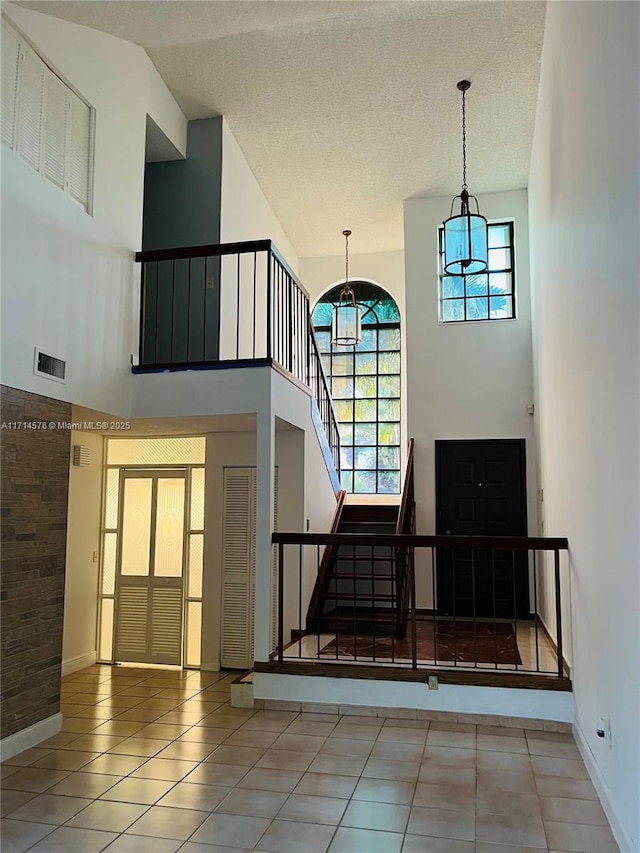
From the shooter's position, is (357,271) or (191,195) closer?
→ (191,195)

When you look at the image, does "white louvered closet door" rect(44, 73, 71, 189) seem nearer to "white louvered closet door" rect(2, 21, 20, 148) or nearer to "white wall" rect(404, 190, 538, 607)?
"white louvered closet door" rect(2, 21, 20, 148)

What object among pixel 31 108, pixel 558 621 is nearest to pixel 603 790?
pixel 558 621

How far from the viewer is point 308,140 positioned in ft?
22.8

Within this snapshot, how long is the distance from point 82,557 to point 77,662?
97cm

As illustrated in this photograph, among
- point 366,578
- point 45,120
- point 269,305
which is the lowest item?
point 366,578

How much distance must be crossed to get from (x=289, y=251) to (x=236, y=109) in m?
3.10

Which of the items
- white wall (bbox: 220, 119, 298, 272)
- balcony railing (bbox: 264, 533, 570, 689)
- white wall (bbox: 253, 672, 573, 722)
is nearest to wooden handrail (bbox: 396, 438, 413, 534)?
balcony railing (bbox: 264, 533, 570, 689)

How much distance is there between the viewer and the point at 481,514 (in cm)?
750

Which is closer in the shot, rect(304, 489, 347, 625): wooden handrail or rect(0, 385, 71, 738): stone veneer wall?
rect(0, 385, 71, 738): stone veneer wall

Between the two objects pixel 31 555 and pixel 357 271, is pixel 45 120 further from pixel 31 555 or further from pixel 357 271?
pixel 357 271

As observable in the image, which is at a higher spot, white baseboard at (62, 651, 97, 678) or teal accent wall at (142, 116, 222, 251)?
teal accent wall at (142, 116, 222, 251)

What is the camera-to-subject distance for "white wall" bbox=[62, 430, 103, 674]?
240 inches

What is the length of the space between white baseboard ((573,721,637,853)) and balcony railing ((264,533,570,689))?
1.48 ft
